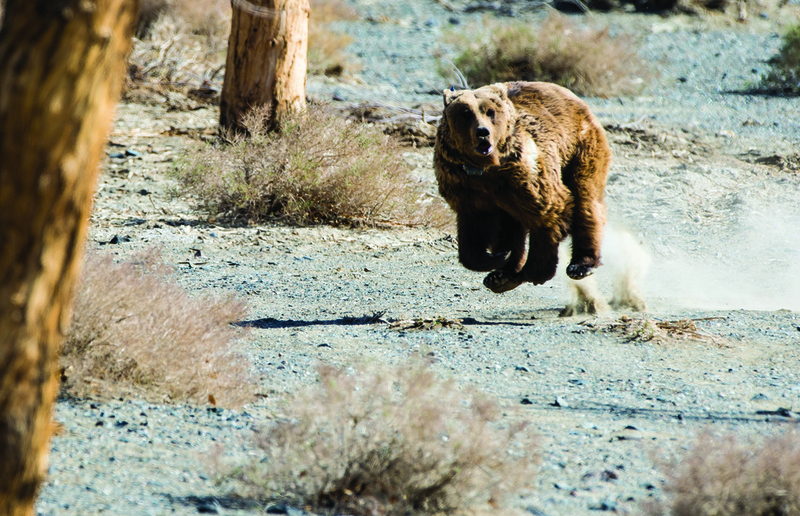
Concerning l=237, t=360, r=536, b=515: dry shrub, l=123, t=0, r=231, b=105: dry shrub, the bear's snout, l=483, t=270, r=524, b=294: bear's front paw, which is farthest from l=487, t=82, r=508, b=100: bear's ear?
l=123, t=0, r=231, b=105: dry shrub

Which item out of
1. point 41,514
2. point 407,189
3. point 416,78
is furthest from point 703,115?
point 41,514

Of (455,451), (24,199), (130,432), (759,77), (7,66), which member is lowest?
(130,432)

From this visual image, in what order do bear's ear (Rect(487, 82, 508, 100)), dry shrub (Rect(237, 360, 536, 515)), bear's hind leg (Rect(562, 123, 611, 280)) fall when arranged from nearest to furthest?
dry shrub (Rect(237, 360, 536, 515)) → bear's ear (Rect(487, 82, 508, 100)) → bear's hind leg (Rect(562, 123, 611, 280))

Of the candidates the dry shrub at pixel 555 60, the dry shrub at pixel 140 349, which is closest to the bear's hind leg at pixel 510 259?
the dry shrub at pixel 140 349

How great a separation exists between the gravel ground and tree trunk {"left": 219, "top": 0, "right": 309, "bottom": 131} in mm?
1508

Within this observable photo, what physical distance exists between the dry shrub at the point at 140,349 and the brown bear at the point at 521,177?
87.2 inches

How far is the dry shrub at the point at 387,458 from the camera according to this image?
3.38m

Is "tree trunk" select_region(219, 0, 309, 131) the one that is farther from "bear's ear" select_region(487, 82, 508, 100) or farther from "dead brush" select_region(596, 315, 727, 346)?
"dead brush" select_region(596, 315, 727, 346)

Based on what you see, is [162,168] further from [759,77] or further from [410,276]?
[759,77]

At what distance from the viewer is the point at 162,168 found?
11.4 meters

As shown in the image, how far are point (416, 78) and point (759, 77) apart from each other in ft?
22.8

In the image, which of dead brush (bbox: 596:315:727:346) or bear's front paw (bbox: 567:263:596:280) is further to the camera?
bear's front paw (bbox: 567:263:596:280)

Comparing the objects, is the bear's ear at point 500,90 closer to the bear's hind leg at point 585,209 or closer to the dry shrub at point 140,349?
the bear's hind leg at point 585,209

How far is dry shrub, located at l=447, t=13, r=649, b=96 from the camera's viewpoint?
1603cm
